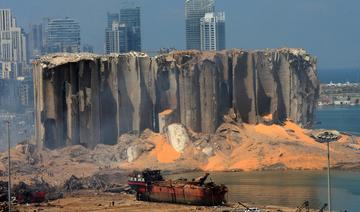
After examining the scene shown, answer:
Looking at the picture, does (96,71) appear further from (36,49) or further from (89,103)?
(36,49)

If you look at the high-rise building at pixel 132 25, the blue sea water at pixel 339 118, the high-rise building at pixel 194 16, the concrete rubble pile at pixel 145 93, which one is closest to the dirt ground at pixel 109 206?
the concrete rubble pile at pixel 145 93

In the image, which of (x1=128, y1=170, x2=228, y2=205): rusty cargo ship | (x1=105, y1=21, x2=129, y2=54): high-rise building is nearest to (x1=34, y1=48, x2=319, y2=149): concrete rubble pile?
(x1=128, y1=170, x2=228, y2=205): rusty cargo ship

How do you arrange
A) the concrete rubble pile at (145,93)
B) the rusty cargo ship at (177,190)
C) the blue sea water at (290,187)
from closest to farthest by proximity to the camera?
the rusty cargo ship at (177,190) < the blue sea water at (290,187) < the concrete rubble pile at (145,93)

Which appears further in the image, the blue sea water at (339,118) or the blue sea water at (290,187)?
the blue sea water at (339,118)

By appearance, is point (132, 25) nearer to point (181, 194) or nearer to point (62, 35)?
point (62, 35)

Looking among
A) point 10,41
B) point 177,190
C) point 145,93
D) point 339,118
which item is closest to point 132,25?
point 10,41

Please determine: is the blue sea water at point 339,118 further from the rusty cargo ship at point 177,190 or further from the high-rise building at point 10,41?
the high-rise building at point 10,41

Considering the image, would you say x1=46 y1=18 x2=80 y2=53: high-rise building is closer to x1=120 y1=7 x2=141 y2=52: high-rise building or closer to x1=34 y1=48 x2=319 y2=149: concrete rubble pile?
x1=120 y1=7 x2=141 y2=52: high-rise building

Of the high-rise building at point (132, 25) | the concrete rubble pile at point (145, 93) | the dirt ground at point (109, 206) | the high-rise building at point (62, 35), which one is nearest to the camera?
the dirt ground at point (109, 206)
